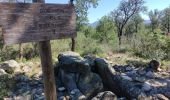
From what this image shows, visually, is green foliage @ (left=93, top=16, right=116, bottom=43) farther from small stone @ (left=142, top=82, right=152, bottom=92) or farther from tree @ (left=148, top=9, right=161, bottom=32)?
small stone @ (left=142, top=82, right=152, bottom=92)

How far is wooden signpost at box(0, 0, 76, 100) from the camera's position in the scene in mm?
3393

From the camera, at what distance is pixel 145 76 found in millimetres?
8359

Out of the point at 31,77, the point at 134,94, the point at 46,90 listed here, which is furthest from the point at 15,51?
the point at 46,90

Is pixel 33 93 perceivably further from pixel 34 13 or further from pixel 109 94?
pixel 34 13

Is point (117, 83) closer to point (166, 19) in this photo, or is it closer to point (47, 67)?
point (47, 67)

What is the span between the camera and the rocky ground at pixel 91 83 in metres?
7.06

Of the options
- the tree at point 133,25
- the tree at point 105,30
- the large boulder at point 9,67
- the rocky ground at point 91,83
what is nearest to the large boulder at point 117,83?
the rocky ground at point 91,83

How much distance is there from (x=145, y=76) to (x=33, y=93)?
3125mm

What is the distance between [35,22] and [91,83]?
12.6 feet

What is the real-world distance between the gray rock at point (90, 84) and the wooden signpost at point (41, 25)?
9.55ft

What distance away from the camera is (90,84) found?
7234 mm

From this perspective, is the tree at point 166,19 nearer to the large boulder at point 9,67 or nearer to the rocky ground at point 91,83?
the large boulder at point 9,67

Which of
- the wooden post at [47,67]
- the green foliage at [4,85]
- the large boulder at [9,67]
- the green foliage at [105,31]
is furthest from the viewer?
the green foliage at [105,31]

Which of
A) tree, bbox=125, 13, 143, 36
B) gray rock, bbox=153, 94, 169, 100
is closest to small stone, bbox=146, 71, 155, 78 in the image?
gray rock, bbox=153, 94, 169, 100
